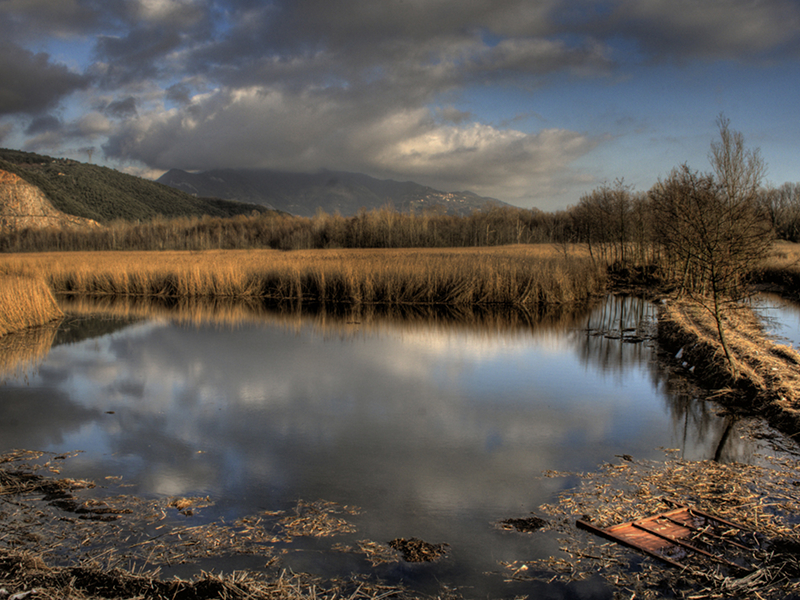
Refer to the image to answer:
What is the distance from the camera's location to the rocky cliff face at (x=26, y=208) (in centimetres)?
6350

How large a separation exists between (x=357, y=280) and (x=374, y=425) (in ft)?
37.1

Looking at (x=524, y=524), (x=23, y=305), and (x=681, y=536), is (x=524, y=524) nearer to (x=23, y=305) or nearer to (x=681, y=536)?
(x=681, y=536)

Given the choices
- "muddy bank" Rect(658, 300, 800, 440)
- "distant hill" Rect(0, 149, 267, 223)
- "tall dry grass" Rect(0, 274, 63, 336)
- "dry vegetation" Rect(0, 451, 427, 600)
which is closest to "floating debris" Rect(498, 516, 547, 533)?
"dry vegetation" Rect(0, 451, 427, 600)

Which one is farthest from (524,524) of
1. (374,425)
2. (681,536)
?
(374,425)

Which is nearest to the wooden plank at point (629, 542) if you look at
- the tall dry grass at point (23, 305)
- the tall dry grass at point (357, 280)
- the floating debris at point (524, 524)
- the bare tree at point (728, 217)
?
the floating debris at point (524, 524)

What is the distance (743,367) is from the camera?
276 inches

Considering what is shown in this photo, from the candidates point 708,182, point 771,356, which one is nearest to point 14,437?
point 771,356

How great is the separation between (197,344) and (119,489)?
21.6 ft

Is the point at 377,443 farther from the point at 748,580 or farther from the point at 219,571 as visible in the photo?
the point at 748,580

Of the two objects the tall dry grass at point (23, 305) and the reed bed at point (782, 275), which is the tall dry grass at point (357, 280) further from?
the reed bed at point (782, 275)

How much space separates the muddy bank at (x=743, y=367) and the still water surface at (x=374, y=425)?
496mm

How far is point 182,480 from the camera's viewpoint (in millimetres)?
4344

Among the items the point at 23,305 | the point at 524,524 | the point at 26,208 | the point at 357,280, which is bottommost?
the point at 524,524

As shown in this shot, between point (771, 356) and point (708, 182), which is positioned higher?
point (708, 182)
